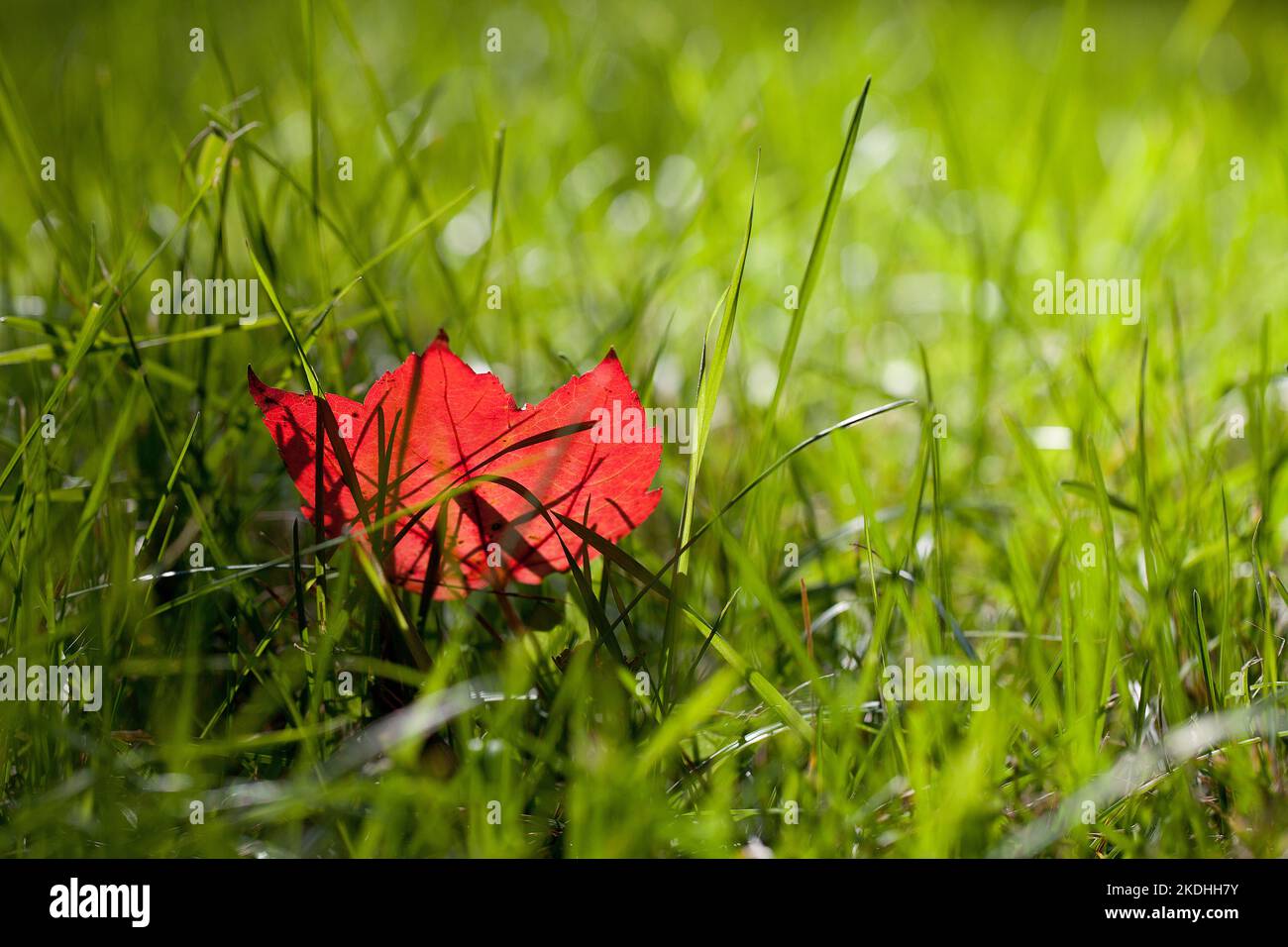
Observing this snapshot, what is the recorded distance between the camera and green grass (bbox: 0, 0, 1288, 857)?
2.39 feet

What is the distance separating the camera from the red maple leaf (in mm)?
715

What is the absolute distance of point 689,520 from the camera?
0.78m

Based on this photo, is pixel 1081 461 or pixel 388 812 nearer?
pixel 388 812

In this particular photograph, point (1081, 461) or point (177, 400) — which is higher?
point (177, 400)

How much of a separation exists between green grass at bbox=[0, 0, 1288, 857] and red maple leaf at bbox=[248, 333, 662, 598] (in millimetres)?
43

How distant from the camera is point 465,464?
2.49 ft

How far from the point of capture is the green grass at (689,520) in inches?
28.6

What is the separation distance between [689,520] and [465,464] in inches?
6.6

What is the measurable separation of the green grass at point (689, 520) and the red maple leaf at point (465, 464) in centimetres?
4

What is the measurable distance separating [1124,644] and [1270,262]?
112cm
